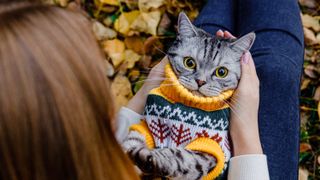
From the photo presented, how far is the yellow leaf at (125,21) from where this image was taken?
5.01 feet

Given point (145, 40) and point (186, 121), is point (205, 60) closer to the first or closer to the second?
point (186, 121)

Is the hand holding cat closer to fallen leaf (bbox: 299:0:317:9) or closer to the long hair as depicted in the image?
the long hair

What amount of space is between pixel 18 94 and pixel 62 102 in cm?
5

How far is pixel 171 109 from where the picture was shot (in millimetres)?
960

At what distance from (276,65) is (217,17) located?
0.76 ft

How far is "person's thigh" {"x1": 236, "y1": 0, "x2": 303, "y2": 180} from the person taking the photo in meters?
1.09

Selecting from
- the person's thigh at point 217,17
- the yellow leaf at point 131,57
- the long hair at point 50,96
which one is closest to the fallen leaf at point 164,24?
the yellow leaf at point 131,57

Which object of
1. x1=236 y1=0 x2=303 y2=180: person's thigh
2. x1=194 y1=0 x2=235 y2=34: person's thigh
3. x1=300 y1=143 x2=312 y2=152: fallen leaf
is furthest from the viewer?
x1=300 y1=143 x2=312 y2=152: fallen leaf

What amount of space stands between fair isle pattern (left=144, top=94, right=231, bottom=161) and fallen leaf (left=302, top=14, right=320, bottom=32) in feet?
2.20

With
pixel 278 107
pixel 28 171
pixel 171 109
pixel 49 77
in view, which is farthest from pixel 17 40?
pixel 278 107

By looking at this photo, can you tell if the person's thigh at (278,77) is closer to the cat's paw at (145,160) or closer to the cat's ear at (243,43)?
the cat's ear at (243,43)

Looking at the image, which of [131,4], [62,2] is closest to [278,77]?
[131,4]

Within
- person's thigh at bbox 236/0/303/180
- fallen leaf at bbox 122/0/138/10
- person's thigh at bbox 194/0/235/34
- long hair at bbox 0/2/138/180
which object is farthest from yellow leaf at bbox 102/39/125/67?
long hair at bbox 0/2/138/180

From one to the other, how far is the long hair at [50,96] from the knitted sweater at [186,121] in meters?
0.29
